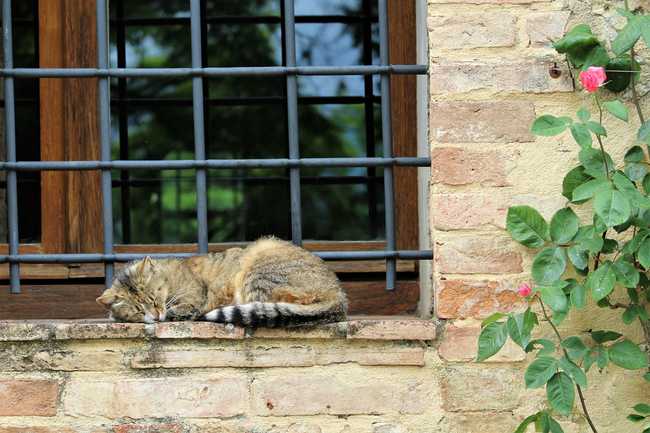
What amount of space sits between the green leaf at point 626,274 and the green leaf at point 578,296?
10 cm

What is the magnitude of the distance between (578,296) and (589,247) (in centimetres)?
14

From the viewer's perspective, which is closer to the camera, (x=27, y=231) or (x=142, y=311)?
(x=142, y=311)

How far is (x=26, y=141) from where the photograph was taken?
473 centimetres

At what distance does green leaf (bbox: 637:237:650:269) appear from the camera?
8.85 ft

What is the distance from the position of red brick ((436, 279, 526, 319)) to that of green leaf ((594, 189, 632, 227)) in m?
0.47

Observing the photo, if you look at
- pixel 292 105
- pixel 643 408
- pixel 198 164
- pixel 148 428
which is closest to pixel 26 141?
pixel 198 164

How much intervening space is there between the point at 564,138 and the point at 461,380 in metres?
0.80

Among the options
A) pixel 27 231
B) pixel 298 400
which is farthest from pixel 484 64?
pixel 27 231

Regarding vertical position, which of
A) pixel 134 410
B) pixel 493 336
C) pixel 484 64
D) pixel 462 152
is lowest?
pixel 134 410

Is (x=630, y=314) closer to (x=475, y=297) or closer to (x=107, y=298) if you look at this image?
(x=475, y=297)

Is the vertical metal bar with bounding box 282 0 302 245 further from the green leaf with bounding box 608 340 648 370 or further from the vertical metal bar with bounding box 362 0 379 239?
the green leaf with bounding box 608 340 648 370

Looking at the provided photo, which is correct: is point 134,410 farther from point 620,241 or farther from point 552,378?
point 620,241

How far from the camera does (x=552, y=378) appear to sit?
274 centimetres

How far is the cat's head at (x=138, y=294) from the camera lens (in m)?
3.25
